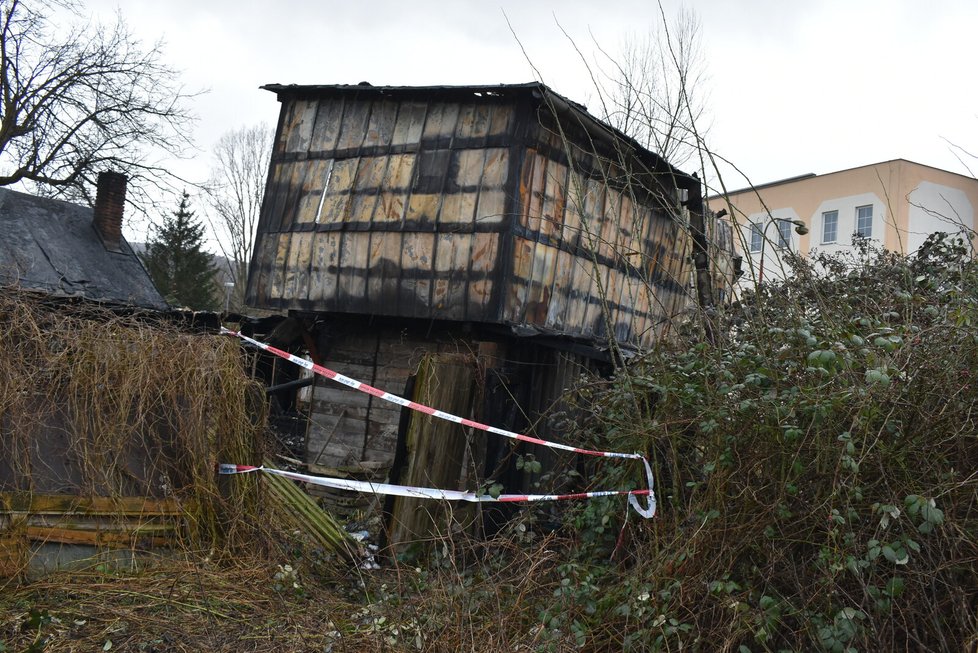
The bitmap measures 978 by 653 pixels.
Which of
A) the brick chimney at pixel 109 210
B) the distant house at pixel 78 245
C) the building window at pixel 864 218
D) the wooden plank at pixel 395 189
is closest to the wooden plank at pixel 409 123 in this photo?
the wooden plank at pixel 395 189

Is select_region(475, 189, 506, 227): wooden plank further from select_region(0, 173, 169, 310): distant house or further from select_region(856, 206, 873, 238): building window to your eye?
Result: select_region(856, 206, 873, 238): building window

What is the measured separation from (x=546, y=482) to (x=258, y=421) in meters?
2.07

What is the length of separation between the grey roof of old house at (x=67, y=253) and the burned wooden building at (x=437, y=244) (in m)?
7.51

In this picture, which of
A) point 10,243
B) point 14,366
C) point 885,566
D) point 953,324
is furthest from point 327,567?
point 10,243

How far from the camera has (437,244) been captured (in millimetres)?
10055

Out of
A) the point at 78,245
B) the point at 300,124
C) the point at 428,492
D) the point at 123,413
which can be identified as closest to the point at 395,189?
the point at 300,124

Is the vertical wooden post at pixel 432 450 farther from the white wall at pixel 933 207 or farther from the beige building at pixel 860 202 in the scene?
the white wall at pixel 933 207

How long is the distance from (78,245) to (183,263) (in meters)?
11.8

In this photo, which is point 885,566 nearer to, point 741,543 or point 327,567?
point 741,543

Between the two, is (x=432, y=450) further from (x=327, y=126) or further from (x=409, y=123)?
(x=327, y=126)

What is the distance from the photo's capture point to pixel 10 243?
1759cm

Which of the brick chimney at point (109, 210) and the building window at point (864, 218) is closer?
the brick chimney at point (109, 210)

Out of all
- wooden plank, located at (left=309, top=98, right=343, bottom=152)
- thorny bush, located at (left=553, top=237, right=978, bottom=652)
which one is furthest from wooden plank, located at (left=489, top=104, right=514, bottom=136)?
thorny bush, located at (left=553, top=237, right=978, bottom=652)

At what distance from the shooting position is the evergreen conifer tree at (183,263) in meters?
30.2
